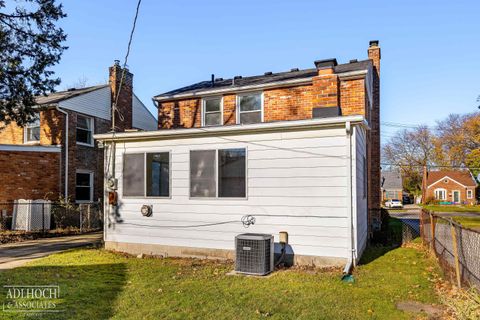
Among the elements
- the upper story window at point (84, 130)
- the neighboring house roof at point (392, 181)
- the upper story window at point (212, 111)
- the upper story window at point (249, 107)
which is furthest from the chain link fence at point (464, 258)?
the neighboring house roof at point (392, 181)

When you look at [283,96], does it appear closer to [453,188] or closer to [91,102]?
[91,102]

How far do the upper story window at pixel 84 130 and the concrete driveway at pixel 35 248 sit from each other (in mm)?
5463

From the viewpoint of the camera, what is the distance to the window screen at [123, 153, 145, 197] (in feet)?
31.2

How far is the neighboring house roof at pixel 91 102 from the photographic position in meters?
16.5

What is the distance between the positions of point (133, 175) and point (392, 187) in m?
58.8

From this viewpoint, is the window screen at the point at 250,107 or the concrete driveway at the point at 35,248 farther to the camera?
the window screen at the point at 250,107

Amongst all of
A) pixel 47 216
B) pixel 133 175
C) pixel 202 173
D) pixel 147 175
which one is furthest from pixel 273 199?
pixel 47 216

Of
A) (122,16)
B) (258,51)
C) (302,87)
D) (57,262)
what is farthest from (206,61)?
(57,262)

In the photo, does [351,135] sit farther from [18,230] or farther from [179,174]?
Answer: [18,230]

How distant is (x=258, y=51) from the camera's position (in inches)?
575

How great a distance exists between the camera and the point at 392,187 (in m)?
60.6

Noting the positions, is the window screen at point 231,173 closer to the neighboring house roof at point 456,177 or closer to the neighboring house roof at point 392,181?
the neighboring house roof at point 456,177

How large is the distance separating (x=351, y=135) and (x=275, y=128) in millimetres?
1670

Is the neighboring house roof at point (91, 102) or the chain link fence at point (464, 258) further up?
the neighboring house roof at point (91, 102)
